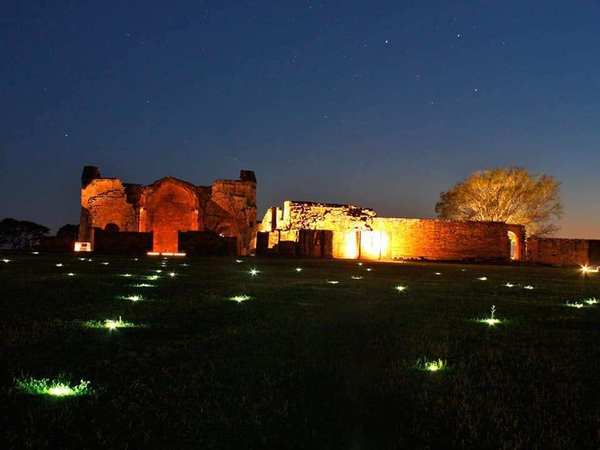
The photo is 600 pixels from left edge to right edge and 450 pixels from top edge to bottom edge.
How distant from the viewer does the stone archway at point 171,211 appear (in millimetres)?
39469

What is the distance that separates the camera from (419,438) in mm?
2482

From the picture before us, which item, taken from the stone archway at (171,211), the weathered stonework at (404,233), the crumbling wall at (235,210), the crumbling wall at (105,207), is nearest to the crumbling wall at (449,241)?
the weathered stonework at (404,233)

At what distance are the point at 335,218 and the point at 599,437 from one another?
33507 mm

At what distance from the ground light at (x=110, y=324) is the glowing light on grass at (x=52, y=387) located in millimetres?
1776

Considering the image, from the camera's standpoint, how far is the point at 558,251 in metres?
35.3

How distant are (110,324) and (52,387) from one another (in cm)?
209

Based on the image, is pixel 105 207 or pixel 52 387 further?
pixel 105 207

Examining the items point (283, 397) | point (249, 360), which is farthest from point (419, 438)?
point (249, 360)

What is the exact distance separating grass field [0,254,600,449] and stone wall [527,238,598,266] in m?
31.3

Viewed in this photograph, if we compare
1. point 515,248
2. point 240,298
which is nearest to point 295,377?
point 240,298

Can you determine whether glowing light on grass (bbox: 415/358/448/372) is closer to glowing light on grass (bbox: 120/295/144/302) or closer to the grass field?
the grass field

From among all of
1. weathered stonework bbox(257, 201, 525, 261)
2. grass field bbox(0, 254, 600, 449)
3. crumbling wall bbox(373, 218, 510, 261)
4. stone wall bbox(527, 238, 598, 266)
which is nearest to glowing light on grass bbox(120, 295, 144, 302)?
grass field bbox(0, 254, 600, 449)

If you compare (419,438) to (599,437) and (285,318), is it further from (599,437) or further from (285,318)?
(285,318)

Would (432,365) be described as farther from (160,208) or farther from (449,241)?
(160,208)
